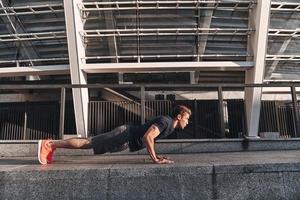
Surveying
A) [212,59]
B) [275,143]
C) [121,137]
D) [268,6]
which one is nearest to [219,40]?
[212,59]

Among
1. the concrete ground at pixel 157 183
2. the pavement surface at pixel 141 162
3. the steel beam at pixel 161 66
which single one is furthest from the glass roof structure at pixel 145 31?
the concrete ground at pixel 157 183

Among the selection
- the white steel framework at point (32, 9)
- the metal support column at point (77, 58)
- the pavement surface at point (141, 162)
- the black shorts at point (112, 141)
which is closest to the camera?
the pavement surface at point (141, 162)

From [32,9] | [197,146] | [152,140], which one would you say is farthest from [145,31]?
[152,140]

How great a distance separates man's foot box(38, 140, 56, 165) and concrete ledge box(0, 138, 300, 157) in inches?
132

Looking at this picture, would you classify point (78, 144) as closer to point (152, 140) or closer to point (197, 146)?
point (152, 140)

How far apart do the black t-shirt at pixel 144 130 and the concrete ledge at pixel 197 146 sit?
366 centimetres

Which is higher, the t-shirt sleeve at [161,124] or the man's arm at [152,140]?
the t-shirt sleeve at [161,124]

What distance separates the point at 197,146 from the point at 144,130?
14.2 feet

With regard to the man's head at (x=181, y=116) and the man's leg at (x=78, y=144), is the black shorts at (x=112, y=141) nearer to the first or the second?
the man's leg at (x=78, y=144)

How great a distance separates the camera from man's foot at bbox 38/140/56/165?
6.72m

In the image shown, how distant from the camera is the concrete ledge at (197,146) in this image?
10.5 meters

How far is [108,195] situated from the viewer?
554 cm

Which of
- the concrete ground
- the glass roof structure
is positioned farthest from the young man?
the glass roof structure

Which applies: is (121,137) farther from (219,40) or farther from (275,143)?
(219,40)
